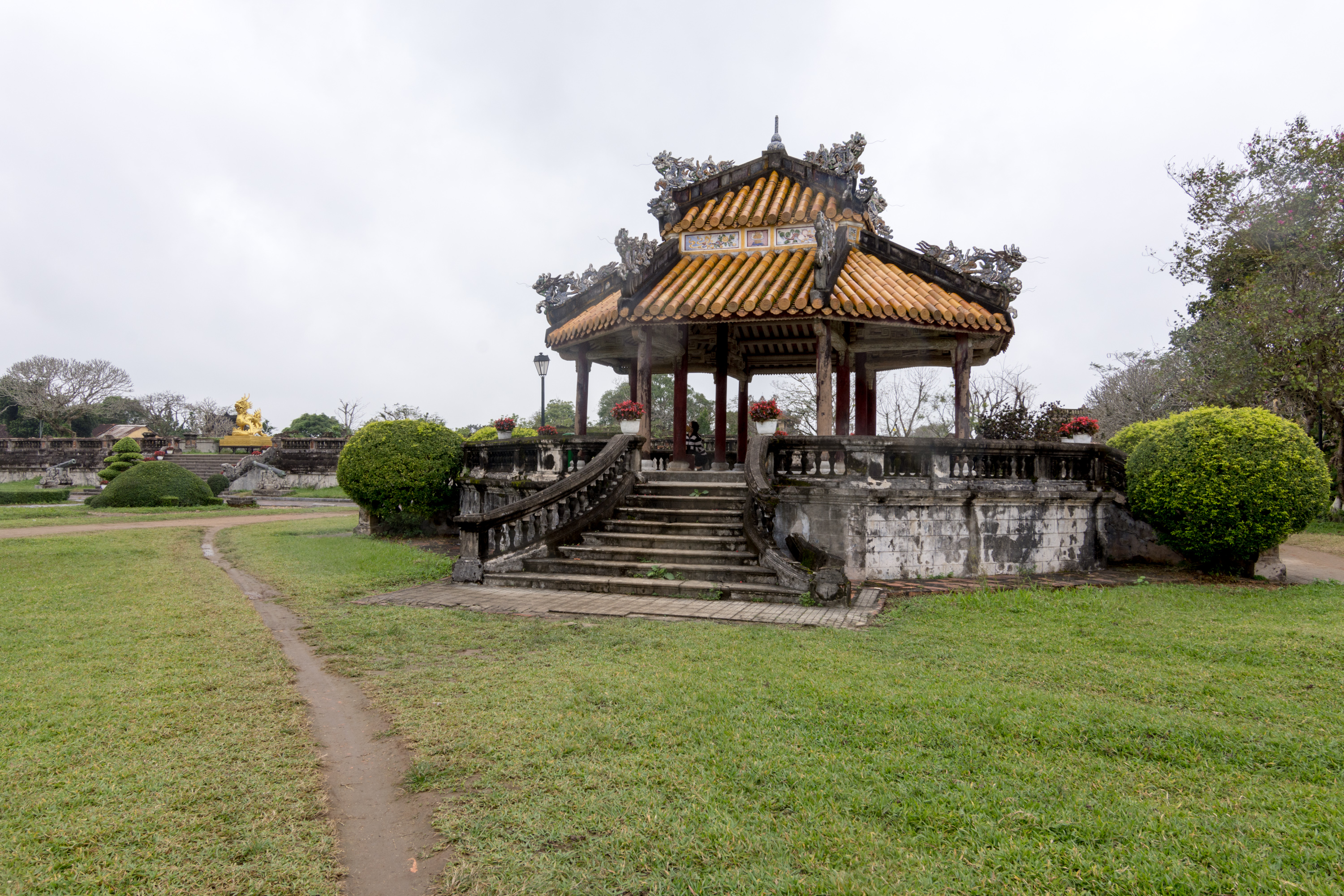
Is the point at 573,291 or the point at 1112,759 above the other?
the point at 573,291

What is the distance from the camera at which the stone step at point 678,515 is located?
11.9 meters

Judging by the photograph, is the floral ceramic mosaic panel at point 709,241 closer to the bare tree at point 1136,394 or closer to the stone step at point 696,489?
the stone step at point 696,489

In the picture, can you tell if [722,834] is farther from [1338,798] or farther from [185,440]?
[185,440]

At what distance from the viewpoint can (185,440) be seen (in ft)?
172

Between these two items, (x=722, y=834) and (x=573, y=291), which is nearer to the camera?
(x=722, y=834)

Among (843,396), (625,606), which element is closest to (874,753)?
(625,606)

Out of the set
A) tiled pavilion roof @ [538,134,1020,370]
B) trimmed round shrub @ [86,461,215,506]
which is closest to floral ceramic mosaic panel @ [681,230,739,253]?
tiled pavilion roof @ [538,134,1020,370]

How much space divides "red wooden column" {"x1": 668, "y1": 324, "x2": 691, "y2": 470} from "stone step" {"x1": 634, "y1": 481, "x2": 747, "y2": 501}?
124 centimetres

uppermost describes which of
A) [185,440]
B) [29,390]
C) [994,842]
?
[29,390]

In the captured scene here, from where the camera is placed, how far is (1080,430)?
13.2 m

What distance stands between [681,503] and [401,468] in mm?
7334

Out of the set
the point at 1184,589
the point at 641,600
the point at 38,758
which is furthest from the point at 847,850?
the point at 1184,589

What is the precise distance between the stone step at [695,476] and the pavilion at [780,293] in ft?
2.13

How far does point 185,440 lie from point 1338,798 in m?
62.5
